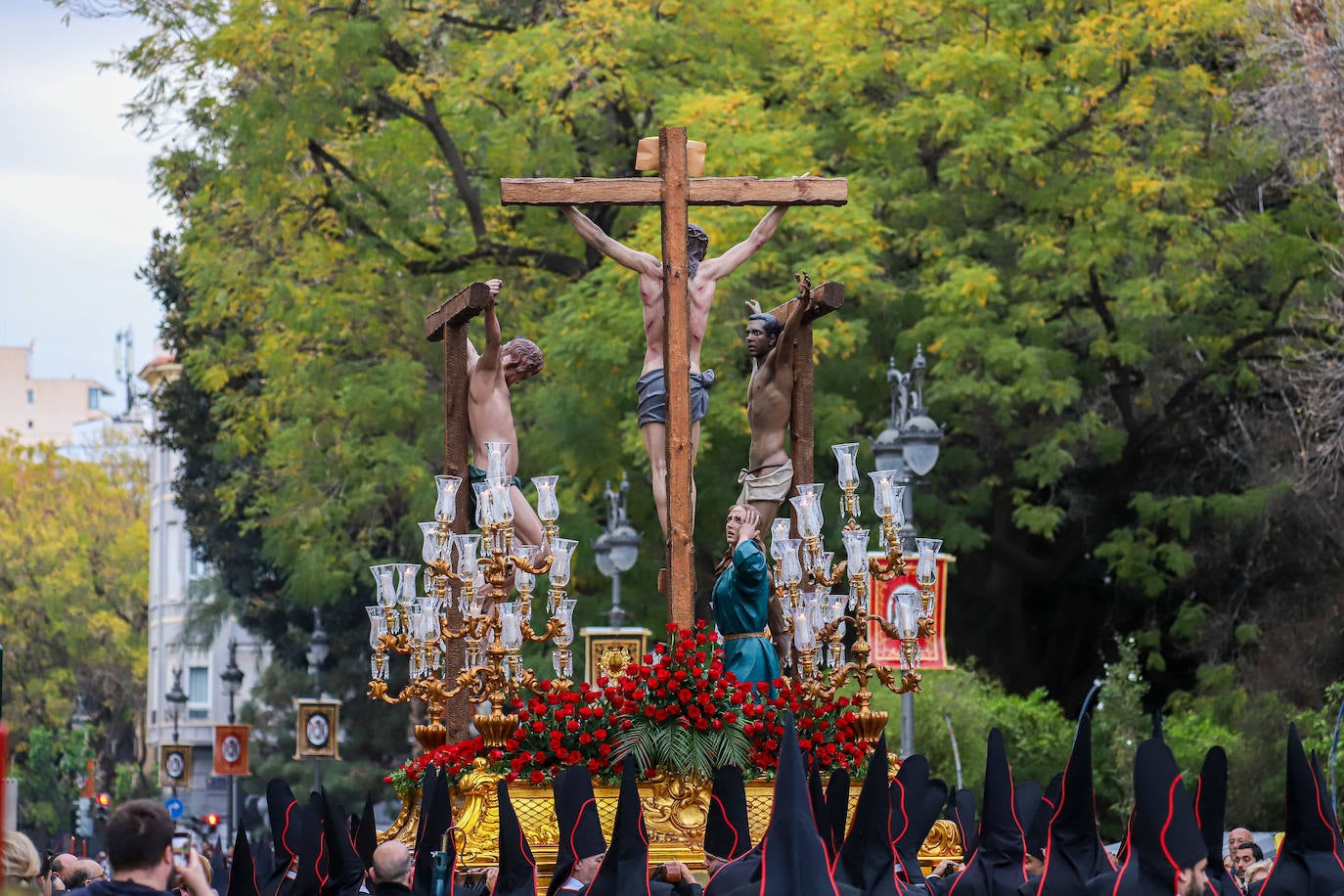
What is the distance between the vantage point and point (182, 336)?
1452 inches

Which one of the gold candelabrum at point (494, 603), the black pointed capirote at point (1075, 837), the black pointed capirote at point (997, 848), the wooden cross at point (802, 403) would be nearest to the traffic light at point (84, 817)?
the wooden cross at point (802, 403)

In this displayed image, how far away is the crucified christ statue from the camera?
12.9 meters

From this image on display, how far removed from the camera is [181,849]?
6.23 meters

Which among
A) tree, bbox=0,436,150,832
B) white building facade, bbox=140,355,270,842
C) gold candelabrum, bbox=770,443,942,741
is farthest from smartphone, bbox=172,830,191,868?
white building facade, bbox=140,355,270,842

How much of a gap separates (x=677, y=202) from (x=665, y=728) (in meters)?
3.24

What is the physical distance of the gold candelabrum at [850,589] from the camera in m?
11.5

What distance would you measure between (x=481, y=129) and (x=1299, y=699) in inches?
487

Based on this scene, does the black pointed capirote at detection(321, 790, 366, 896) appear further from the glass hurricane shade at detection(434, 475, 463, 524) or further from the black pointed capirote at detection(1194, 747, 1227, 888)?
the black pointed capirote at detection(1194, 747, 1227, 888)

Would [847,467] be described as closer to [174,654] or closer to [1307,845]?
[1307,845]

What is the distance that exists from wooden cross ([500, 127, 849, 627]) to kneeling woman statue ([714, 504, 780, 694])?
232 millimetres

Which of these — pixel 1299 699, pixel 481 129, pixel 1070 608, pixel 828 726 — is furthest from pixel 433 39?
pixel 828 726

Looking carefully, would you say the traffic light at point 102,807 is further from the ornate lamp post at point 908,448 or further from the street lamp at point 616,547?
the ornate lamp post at point 908,448

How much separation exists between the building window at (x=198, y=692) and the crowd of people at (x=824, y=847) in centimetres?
6423

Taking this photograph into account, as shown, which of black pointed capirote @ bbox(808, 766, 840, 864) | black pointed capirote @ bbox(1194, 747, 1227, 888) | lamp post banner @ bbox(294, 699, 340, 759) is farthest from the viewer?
lamp post banner @ bbox(294, 699, 340, 759)
